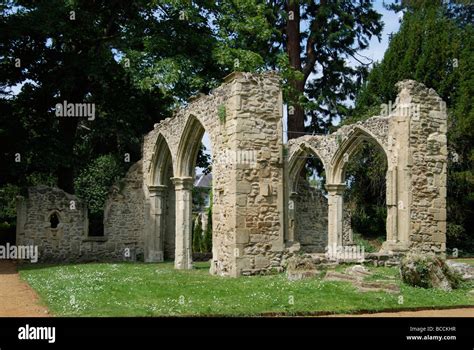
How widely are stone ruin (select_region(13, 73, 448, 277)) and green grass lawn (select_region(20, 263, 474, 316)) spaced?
4.88 ft

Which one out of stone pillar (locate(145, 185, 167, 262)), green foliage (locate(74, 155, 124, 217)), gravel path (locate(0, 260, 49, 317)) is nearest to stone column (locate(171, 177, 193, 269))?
stone pillar (locate(145, 185, 167, 262))

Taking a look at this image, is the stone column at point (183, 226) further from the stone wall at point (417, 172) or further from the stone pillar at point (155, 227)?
the stone wall at point (417, 172)

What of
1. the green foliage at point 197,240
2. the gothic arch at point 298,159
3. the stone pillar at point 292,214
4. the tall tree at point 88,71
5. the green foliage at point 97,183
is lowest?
the green foliage at point 197,240

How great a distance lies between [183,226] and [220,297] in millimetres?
7550

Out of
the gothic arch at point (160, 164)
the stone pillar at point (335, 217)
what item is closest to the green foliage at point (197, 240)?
the gothic arch at point (160, 164)

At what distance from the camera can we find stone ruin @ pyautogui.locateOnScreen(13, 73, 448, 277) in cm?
1339

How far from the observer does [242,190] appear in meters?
13.3

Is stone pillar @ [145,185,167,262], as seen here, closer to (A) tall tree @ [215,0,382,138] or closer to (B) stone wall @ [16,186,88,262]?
(B) stone wall @ [16,186,88,262]

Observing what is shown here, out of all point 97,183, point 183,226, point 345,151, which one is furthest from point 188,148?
point 345,151

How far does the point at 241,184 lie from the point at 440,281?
15.1ft

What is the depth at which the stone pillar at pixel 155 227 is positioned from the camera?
20.2m

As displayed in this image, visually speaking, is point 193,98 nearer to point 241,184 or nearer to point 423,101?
point 241,184

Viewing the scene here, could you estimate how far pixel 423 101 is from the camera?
15742 millimetres

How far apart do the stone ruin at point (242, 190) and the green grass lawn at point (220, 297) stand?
4.88ft
